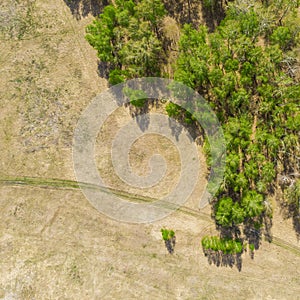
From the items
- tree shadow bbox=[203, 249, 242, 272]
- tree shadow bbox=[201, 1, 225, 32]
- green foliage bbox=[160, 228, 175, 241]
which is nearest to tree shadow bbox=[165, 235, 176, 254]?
green foliage bbox=[160, 228, 175, 241]

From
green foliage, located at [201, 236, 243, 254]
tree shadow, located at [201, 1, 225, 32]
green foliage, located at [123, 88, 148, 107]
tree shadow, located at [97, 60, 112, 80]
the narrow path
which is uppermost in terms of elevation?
tree shadow, located at [201, 1, 225, 32]

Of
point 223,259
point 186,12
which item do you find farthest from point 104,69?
point 223,259

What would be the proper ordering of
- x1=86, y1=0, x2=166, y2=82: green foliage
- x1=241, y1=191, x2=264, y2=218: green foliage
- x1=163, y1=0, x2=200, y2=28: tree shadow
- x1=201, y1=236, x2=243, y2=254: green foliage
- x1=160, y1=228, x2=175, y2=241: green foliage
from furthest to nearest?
x1=163, y1=0, x2=200, y2=28: tree shadow < x1=160, y1=228, x2=175, y2=241: green foliage < x1=201, y1=236, x2=243, y2=254: green foliage < x1=86, y1=0, x2=166, y2=82: green foliage < x1=241, y1=191, x2=264, y2=218: green foliage

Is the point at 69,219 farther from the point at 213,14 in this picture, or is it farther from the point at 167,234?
the point at 213,14

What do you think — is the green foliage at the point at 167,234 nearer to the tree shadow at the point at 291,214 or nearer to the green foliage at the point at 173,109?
the tree shadow at the point at 291,214

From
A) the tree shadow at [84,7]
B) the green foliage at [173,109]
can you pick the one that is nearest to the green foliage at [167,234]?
the green foliage at [173,109]

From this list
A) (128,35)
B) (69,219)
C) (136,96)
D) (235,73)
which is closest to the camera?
(235,73)

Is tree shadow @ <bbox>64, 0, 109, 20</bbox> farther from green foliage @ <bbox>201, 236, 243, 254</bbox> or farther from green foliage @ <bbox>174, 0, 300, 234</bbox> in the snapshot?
green foliage @ <bbox>201, 236, 243, 254</bbox>
